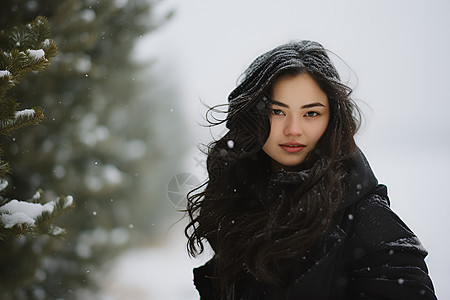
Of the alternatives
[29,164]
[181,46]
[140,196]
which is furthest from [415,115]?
[181,46]

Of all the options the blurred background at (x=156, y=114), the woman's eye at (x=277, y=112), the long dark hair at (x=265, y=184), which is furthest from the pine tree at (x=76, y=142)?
the woman's eye at (x=277, y=112)

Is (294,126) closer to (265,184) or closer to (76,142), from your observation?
(265,184)

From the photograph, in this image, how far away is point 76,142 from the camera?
3250 mm

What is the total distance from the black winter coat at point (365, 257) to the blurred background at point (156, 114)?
478 millimetres

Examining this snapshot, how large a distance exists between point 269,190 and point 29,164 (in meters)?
1.93

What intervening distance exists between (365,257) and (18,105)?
1333 mm

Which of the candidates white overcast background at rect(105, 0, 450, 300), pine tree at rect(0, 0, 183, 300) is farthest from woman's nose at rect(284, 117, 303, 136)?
white overcast background at rect(105, 0, 450, 300)

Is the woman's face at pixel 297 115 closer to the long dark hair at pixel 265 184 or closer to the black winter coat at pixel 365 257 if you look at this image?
the long dark hair at pixel 265 184

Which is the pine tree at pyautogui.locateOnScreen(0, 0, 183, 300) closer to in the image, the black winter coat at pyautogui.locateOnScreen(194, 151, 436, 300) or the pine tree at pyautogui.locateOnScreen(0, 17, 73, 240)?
the pine tree at pyautogui.locateOnScreen(0, 17, 73, 240)

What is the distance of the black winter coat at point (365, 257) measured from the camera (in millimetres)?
1255

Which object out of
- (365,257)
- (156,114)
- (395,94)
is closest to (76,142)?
(365,257)

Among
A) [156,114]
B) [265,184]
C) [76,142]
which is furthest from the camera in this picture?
[156,114]

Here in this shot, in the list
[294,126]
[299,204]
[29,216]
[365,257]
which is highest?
[294,126]

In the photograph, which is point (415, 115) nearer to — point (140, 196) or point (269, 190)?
point (140, 196)
